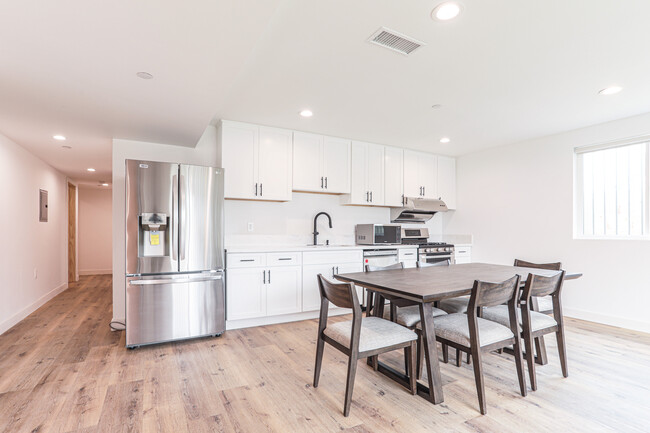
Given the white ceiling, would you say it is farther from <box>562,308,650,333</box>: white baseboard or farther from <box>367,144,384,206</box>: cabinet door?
→ <box>562,308,650,333</box>: white baseboard

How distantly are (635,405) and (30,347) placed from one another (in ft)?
15.7

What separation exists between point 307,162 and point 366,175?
3.08 feet

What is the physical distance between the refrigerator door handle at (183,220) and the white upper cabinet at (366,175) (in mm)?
2209

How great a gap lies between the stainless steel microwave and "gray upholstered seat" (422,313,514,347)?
2.48 m

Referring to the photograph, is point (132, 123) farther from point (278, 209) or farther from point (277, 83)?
point (278, 209)

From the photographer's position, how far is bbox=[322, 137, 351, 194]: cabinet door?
442 cm

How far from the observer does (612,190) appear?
394 cm

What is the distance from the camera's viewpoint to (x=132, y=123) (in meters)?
3.20

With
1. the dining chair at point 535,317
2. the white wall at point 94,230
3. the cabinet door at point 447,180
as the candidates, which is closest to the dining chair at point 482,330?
the dining chair at point 535,317

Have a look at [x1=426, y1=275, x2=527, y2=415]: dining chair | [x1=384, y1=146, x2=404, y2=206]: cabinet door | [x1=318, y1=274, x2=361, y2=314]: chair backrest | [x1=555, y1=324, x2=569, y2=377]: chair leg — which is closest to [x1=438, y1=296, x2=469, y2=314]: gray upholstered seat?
[x1=426, y1=275, x2=527, y2=415]: dining chair

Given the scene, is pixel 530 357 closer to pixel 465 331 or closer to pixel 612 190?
pixel 465 331

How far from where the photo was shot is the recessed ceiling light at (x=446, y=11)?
181cm

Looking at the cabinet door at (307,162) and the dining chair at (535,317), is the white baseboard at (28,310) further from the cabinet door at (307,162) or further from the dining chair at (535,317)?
the dining chair at (535,317)

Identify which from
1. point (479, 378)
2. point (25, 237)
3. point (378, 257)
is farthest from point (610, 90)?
point (25, 237)
